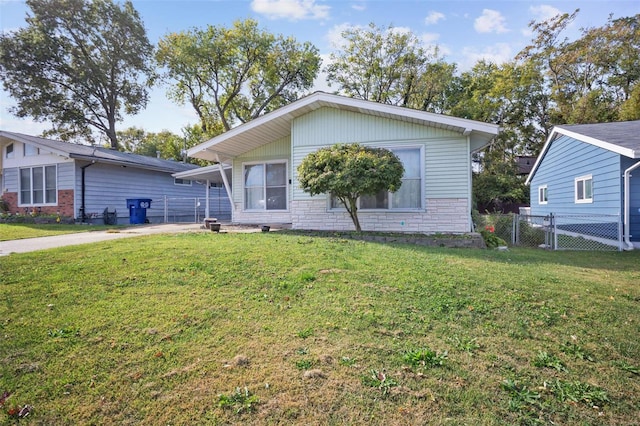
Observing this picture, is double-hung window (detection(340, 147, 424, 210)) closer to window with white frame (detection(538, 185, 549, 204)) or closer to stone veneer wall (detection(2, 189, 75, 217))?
window with white frame (detection(538, 185, 549, 204))

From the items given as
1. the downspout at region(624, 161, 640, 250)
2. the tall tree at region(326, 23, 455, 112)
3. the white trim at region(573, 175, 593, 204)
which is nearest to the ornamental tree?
the downspout at region(624, 161, 640, 250)

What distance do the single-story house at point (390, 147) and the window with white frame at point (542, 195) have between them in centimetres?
912

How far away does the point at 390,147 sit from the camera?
952 cm

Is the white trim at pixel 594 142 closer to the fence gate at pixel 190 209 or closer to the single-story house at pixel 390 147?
the single-story house at pixel 390 147

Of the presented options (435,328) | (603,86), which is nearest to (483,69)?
(603,86)

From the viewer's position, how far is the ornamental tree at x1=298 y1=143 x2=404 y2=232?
786 cm

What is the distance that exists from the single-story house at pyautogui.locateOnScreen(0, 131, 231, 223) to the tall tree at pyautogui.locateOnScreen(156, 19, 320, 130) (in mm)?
11680

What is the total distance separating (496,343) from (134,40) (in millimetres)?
32760

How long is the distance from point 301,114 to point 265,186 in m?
3.06

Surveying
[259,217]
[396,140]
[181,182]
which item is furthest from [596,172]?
[181,182]

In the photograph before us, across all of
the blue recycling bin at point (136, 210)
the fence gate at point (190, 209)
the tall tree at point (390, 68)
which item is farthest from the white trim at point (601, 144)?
the blue recycling bin at point (136, 210)

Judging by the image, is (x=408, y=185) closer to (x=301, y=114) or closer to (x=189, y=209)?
(x=301, y=114)

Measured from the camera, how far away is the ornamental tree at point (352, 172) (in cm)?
786

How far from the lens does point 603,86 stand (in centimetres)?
2344
